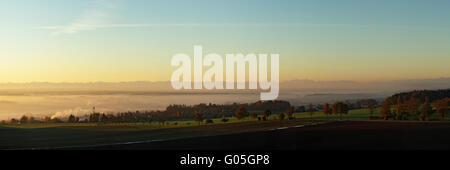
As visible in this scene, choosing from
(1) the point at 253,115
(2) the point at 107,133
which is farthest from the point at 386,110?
(2) the point at 107,133

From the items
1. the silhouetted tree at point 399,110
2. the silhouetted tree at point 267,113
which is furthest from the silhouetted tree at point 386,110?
the silhouetted tree at point 267,113

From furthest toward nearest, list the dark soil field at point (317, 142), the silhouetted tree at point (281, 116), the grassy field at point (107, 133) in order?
the silhouetted tree at point (281, 116) < the grassy field at point (107, 133) < the dark soil field at point (317, 142)

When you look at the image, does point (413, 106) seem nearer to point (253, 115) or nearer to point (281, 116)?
point (281, 116)

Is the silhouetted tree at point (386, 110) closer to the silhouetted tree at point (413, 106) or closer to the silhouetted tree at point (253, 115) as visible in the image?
the silhouetted tree at point (413, 106)

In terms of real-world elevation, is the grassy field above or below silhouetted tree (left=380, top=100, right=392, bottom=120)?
below

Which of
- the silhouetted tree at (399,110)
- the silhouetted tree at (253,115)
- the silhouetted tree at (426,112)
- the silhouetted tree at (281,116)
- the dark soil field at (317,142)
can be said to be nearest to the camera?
the dark soil field at (317,142)

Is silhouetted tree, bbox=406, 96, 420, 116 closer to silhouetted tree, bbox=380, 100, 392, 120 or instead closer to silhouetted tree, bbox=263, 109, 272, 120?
silhouetted tree, bbox=380, 100, 392, 120

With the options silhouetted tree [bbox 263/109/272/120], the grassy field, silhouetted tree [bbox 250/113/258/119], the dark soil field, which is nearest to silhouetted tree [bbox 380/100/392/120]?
the grassy field

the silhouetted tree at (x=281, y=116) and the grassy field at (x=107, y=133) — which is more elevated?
the silhouetted tree at (x=281, y=116)

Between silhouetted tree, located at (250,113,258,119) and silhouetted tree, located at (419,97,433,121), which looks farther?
silhouetted tree, located at (250,113,258,119)
